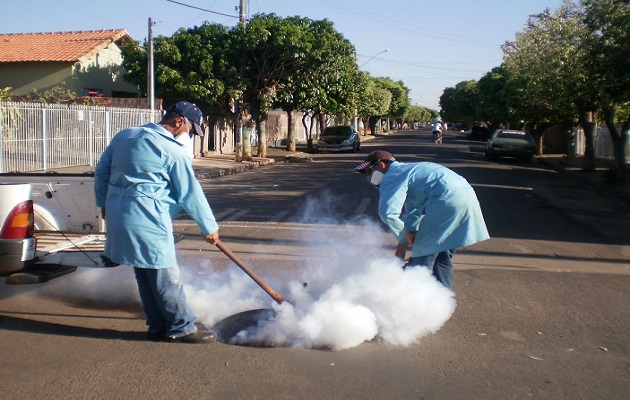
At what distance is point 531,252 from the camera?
9.05 meters

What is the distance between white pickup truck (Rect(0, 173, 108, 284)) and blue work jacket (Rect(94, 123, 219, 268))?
3.19 feet

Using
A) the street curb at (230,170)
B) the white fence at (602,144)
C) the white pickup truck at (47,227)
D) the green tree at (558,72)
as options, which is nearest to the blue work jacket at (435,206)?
the white pickup truck at (47,227)

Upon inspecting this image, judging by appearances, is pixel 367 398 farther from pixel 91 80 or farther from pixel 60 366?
pixel 91 80

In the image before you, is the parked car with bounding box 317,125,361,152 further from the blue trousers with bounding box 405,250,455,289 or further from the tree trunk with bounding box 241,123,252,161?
the blue trousers with bounding box 405,250,455,289

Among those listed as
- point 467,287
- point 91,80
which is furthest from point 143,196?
point 91,80

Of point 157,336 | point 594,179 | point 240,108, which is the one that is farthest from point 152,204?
point 240,108

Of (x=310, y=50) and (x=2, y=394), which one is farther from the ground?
(x=310, y=50)

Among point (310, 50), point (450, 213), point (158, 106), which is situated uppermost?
point (310, 50)

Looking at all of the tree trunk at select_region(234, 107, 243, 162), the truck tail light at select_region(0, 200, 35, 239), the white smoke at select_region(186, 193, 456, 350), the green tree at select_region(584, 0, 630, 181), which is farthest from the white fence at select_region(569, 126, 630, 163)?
the truck tail light at select_region(0, 200, 35, 239)

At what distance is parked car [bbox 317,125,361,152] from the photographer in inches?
1436

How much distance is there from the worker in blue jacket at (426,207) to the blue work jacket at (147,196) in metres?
1.36

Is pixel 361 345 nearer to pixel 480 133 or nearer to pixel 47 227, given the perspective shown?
pixel 47 227

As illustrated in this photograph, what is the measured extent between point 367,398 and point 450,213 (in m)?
1.65

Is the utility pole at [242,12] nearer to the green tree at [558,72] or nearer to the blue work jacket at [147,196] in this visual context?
the green tree at [558,72]
